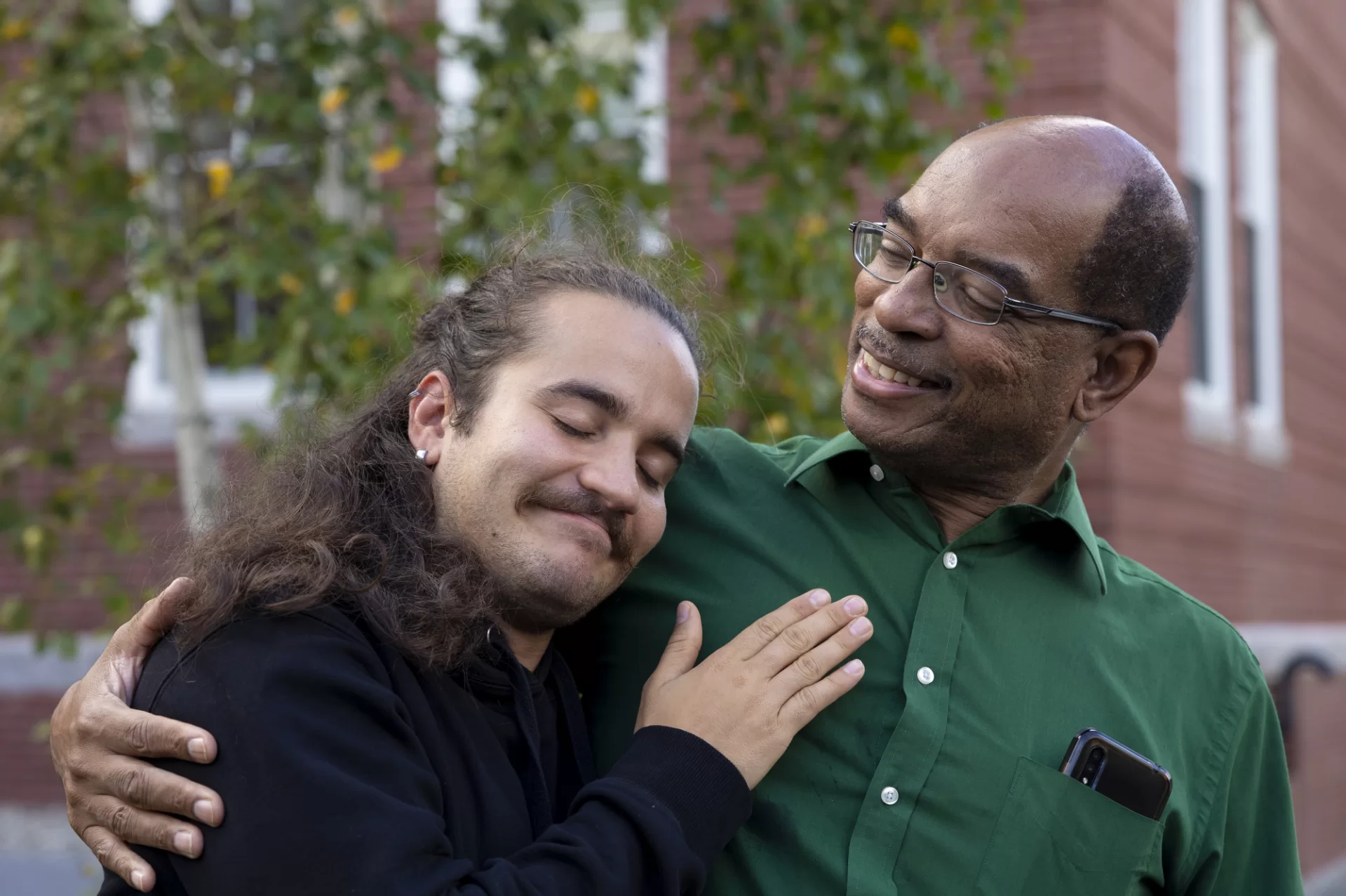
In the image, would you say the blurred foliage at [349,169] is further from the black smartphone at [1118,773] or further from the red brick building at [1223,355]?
the black smartphone at [1118,773]

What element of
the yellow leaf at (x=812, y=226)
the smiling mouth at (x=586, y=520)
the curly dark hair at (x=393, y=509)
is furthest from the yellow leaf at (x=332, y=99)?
the smiling mouth at (x=586, y=520)

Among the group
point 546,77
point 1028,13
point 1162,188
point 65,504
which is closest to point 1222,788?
point 1162,188

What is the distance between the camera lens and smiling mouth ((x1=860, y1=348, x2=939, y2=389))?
8.01 feet

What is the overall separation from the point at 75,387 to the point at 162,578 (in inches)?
100

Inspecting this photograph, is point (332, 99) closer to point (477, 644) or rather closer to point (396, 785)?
point (477, 644)

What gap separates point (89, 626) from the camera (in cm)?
759

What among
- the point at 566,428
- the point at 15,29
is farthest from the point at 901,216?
the point at 15,29

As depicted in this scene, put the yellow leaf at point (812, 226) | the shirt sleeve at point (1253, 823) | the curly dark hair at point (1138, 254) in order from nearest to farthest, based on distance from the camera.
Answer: the shirt sleeve at point (1253, 823) < the curly dark hair at point (1138, 254) < the yellow leaf at point (812, 226)

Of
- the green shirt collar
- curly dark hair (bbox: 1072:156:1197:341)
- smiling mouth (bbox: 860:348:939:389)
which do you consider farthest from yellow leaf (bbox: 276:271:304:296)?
curly dark hair (bbox: 1072:156:1197:341)

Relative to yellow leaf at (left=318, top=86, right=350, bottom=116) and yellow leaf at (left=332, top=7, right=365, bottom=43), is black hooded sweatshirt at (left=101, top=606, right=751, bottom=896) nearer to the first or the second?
yellow leaf at (left=318, top=86, right=350, bottom=116)

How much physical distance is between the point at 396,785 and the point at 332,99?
9.60ft

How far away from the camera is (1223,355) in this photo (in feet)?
28.5

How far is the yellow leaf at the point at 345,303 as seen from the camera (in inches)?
159

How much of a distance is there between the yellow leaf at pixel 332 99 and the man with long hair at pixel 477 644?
199cm
